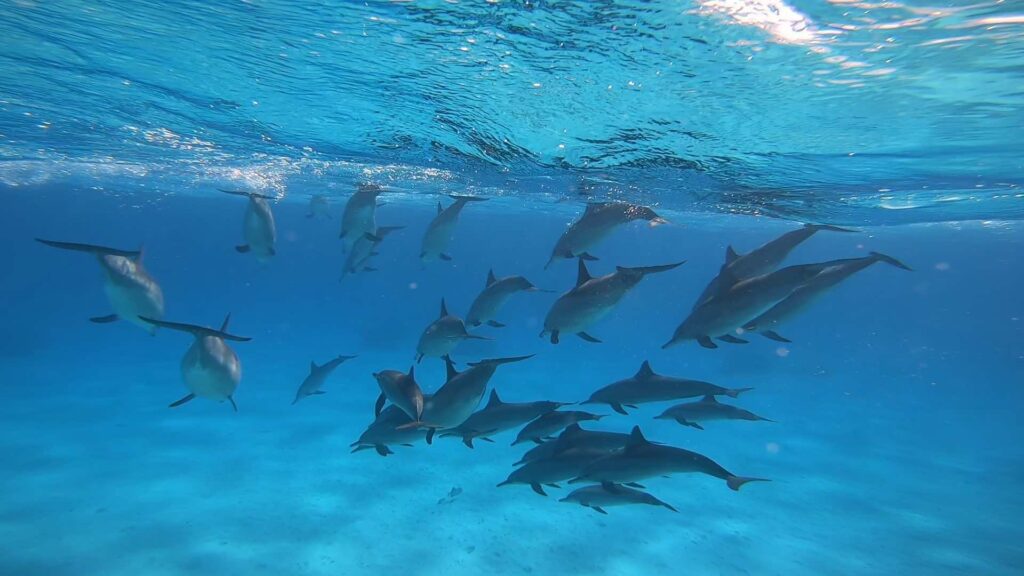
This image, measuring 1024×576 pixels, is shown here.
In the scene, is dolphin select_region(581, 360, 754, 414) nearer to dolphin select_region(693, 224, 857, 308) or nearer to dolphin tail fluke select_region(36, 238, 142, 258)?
dolphin select_region(693, 224, 857, 308)

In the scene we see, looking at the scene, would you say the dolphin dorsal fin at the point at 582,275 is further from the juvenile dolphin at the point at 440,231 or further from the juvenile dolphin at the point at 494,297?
the juvenile dolphin at the point at 440,231

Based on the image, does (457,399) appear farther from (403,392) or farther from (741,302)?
(741,302)

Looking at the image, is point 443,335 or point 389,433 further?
point 443,335

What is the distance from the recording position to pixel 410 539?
29.4 feet

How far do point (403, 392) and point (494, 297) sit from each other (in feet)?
7.74

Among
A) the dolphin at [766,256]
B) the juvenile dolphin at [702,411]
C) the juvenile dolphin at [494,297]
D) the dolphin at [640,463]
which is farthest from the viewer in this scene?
the juvenile dolphin at [702,411]

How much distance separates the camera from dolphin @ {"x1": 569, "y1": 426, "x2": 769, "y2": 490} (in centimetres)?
535

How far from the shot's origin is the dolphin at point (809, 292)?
206 inches

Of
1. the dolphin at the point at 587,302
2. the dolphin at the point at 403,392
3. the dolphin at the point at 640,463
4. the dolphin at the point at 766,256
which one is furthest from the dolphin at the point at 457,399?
the dolphin at the point at 766,256

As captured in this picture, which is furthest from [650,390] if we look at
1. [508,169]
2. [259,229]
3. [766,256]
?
[508,169]

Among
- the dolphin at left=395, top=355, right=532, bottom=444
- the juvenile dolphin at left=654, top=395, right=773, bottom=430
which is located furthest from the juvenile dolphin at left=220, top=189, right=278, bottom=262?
the juvenile dolphin at left=654, top=395, right=773, bottom=430

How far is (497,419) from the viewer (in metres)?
6.23

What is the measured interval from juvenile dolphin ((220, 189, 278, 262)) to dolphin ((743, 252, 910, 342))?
7.57m

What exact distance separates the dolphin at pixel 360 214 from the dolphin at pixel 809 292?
21.7 ft
